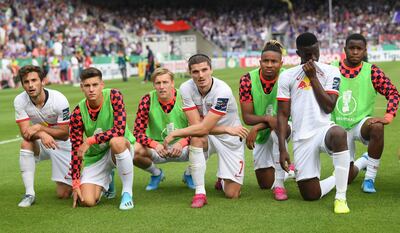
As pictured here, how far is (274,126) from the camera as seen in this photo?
745 cm

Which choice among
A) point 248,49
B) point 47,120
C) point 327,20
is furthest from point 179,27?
point 47,120

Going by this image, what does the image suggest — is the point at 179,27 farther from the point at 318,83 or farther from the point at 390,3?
the point at 318,83

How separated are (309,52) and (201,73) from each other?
1205 mm

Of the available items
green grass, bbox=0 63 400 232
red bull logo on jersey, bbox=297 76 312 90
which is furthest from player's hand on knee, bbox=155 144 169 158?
red bull logo on jersey, bbox=297 76 312 90

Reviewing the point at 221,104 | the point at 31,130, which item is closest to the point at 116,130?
the point at 31,130

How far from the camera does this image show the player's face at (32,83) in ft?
24.3

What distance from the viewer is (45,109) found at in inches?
303

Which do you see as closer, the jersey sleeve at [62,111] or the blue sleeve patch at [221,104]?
the blue sleeve patch at [221,104]

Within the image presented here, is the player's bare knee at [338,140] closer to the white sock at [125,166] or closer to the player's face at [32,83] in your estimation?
the white sock at [125,166]

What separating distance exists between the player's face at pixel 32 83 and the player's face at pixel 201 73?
175 cm

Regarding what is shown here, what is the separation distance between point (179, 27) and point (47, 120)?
53.8 meters

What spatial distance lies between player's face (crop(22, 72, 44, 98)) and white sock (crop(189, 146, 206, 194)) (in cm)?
186

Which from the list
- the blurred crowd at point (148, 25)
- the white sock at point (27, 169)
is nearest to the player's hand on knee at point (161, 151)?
the white sock at point (27, 169)

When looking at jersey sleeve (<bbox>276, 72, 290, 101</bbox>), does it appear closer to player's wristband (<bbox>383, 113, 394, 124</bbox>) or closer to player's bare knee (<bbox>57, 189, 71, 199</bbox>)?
player's wristband (<bbox>383, 113, 394, 124</bbox>)
